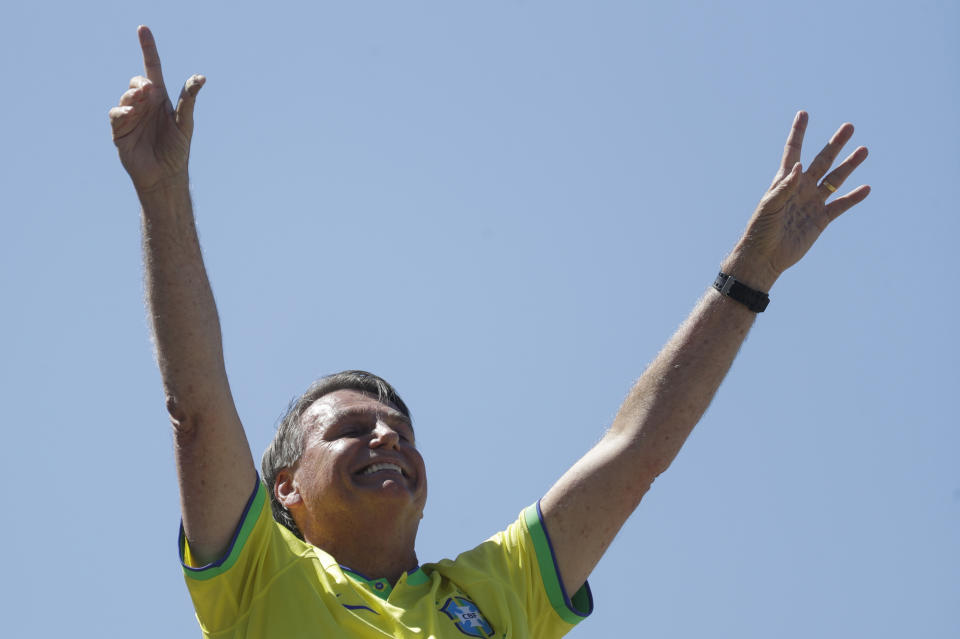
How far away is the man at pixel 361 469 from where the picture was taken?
5129 mm

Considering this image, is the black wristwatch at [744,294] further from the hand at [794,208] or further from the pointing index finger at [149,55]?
the pointing index finger at [149,55]

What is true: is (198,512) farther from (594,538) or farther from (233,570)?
(594,538)

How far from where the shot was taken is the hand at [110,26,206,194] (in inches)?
205

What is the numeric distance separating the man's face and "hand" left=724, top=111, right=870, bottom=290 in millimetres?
1804

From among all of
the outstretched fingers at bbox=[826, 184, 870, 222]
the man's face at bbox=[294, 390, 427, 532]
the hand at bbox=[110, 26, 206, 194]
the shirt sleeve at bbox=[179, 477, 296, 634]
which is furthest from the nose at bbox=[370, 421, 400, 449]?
the outstretched fingers at bbox=[826, 184, 870, 222]

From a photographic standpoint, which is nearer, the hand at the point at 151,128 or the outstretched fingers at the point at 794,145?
the hand at the point at 151,128

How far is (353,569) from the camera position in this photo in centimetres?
595

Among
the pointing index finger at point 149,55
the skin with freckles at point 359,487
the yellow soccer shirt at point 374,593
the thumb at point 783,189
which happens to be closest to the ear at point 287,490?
the skin with freckles at point 359,487

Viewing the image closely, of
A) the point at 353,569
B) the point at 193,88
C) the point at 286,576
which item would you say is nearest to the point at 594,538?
the point at 353,569

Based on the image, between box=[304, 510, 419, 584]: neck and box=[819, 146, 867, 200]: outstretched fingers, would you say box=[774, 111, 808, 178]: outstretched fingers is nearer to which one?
box=[819, 146, 867, 200]: outstretched fingers

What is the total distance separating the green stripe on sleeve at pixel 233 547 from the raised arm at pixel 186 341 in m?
Answer: 0.03

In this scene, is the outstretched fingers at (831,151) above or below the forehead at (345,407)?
above

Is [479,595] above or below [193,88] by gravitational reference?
below

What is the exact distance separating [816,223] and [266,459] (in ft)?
9.56
